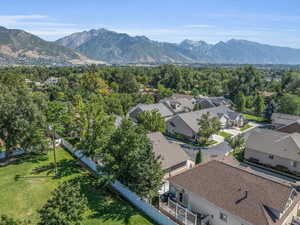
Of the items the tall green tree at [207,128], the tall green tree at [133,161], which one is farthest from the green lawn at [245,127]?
the tall green tree at [133,161]

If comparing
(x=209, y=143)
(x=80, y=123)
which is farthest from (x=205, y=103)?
(x=80, y=123)

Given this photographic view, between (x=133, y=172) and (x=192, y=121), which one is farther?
(x=192, y=121)

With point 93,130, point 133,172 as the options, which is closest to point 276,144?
point 133,172

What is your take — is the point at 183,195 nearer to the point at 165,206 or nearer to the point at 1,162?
the point at 165,206

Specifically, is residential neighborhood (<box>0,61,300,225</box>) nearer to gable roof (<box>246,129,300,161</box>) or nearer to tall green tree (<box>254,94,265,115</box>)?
gable roof (<box>246,129,300,161</box>)

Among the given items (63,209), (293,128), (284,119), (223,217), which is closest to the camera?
(63,209)

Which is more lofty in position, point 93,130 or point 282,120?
point 93,130

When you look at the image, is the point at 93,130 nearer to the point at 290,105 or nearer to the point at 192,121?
the point at 192,121
